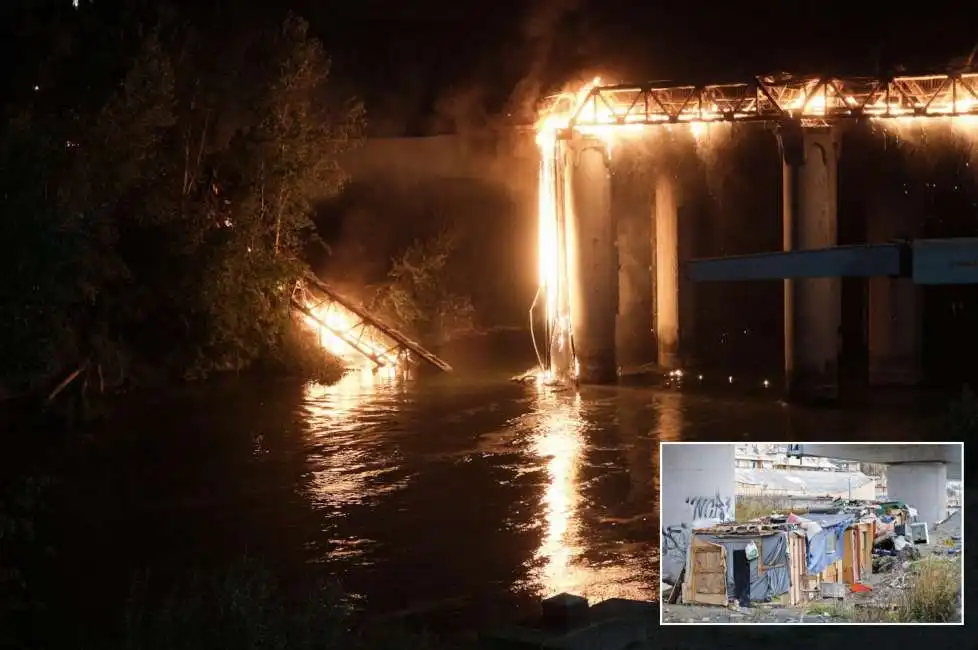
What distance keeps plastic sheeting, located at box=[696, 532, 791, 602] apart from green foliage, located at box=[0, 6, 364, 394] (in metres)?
17.8

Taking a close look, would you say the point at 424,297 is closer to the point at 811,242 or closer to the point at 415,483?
the point at 811,242

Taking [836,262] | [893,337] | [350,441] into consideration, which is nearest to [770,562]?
[836,262]

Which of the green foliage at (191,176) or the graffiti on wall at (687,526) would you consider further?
the green foliage at (191,176)

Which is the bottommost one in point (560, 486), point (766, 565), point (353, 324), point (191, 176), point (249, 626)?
point (560, 486)

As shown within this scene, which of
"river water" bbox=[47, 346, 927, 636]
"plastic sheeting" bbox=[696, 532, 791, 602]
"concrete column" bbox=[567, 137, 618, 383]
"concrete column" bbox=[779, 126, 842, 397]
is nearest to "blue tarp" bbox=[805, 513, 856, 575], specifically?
"plastic sheeting" bbox=[696, 532, 791, 602]

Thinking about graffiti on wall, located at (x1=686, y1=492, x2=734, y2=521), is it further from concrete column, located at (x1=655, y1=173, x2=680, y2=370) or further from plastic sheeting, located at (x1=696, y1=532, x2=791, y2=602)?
concrete column, located at (x1=655, y1=173, x2=680, y2=370)

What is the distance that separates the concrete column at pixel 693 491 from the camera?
8938mm

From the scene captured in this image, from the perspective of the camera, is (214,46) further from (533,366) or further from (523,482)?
(523,482)

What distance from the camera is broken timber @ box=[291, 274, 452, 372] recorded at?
34.2 m

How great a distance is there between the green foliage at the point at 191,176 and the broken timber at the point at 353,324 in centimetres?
104

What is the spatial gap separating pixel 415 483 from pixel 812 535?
1200cm

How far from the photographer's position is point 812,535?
8.84 meters

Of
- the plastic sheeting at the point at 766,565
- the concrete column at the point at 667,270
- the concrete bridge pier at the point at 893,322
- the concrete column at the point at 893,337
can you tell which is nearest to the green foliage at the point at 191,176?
the concrete column at the point at 667,270

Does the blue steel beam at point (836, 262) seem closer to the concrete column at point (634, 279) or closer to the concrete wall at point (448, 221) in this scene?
the concrete column at point (634, 279)
